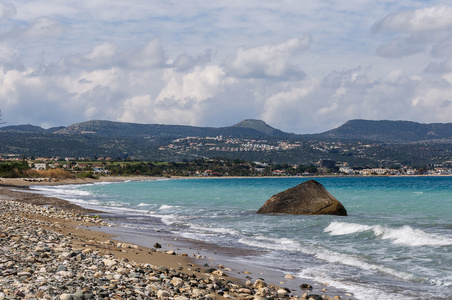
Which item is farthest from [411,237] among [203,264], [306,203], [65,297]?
[65,297]

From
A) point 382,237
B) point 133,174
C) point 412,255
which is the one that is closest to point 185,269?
point 412,255

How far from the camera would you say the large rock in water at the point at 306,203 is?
94.2 feet

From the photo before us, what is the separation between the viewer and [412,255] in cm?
1559

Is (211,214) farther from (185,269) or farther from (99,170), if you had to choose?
(99,170)

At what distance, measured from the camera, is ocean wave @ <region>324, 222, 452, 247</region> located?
17422mm

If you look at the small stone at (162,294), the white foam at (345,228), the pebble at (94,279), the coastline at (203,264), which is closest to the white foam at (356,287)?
the coastline at (203,264)

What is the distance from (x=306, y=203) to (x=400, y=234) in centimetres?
1045

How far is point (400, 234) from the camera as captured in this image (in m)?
18.8

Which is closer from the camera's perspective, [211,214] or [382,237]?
[382,237]

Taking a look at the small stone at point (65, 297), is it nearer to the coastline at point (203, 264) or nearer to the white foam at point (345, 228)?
the coastline at point (203, 264)

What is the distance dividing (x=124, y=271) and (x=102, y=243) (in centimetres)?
597

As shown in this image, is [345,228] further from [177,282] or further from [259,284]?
[177,282]

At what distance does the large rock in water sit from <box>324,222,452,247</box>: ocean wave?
241 inches

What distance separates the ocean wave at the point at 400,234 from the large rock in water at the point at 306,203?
20.1 feet
